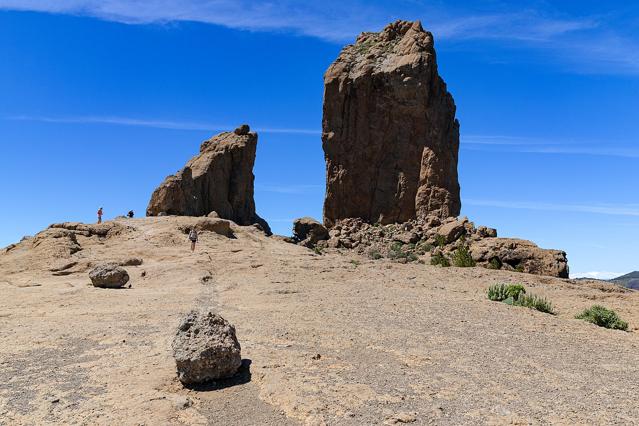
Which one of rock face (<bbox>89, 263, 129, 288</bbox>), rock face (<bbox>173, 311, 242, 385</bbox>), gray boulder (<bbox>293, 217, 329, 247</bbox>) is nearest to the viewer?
rock face (<bbox>173, 311, 242, 385</bbox>)

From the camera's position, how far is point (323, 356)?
28.1 ft

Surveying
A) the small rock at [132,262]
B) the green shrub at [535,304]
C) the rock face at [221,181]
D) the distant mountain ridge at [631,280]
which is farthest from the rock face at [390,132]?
the distant mountain ridge at [631,280]

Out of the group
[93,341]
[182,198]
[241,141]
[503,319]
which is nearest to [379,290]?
[503,319]

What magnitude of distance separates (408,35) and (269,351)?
49.4 meters

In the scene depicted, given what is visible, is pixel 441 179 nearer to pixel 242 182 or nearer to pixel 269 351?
pixel 242 182

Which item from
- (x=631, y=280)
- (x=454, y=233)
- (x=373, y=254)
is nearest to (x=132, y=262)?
(x=373, y=254)

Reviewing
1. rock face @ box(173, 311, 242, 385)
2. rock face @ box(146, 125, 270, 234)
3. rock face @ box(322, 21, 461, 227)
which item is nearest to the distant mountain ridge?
rock face @ box(322, 21, 461, 227)

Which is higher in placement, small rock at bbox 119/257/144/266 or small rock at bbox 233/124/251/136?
small rock at bbox 233/124/251/136

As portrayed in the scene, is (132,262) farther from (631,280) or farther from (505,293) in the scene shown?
(631,280)

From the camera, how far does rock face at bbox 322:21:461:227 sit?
1913 inches

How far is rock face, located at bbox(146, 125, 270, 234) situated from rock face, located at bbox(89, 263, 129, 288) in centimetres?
2033

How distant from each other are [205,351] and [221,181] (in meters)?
41.7

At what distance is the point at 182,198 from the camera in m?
38.6

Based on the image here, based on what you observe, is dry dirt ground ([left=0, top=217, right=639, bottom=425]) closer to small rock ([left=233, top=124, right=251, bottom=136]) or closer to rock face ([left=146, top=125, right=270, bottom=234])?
rock face ([left=146, top=125, right=270, bottom=234])
